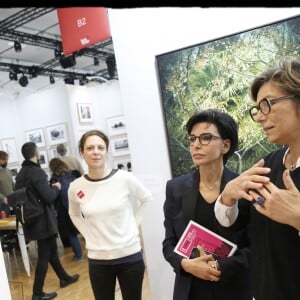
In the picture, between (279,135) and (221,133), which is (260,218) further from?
(221,133)

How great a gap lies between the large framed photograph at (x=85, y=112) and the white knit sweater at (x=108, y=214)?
5.94m

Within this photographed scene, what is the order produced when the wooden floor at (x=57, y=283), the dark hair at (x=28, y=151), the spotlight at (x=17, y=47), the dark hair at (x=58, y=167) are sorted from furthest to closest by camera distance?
the spotlight at (x=17, y=47), the dark hair at (x=58, y=167), the wooden floor at (x=57, y=283), the dark hair at (x=28, y=151)

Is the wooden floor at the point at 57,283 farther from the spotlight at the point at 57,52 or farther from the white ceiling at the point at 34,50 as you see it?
the spotlight at the point at 57,52

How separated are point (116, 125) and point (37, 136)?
213 cm

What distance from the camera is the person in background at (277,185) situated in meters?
1.02

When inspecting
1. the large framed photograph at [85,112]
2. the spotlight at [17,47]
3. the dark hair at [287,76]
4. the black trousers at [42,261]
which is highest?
the spotlight at [17,47]

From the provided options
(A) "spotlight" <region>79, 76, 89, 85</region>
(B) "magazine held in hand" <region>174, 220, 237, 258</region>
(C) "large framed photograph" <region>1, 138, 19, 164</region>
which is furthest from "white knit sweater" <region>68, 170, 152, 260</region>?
(A) "spotlight" <region>79, 76, 89, 85</region>

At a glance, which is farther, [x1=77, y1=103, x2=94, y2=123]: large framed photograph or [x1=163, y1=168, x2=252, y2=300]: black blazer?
[x1=77, y1=103, x2=94, y2=123]: large framed photograph

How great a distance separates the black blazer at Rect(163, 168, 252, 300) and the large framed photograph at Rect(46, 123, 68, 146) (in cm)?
682

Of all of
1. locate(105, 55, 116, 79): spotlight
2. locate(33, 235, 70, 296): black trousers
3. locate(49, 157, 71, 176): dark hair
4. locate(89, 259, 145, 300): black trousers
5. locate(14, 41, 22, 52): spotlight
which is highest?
locate(14, 41, 22, 52): spotlight

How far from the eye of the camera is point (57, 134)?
830cm

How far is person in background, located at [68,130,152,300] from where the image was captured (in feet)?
6.82

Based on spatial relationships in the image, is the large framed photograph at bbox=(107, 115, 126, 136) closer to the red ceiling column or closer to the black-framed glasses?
the red ceiling column

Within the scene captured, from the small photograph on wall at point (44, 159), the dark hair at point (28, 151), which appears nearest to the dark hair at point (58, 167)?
the dark hair at point (28, 151)
